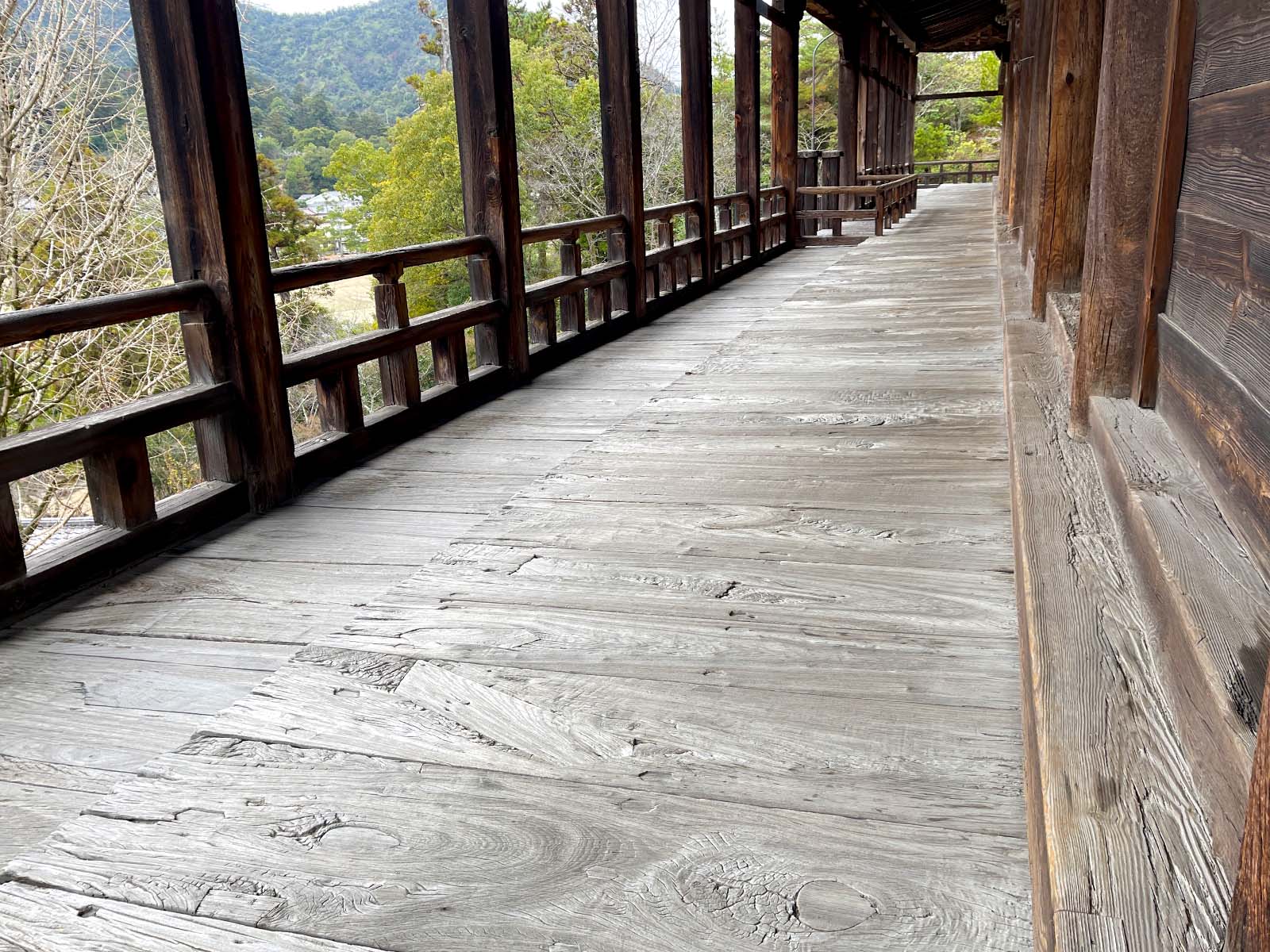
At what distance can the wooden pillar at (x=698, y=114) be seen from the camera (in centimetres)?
704

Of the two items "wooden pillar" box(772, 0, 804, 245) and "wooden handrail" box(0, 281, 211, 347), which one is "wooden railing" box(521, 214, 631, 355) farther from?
"wooden pillar" box(772, 0, 804, 245)

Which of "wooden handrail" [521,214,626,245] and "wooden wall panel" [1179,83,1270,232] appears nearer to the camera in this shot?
"wooden wall panel" [1179,83,1270,232]

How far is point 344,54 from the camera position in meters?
14.9

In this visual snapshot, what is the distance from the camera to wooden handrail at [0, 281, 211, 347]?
2262 millimetres

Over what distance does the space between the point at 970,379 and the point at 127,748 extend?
315 cm

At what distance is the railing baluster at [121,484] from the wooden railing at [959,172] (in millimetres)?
27617

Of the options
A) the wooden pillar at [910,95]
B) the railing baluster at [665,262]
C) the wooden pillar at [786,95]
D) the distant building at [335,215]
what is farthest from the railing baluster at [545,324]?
the wooden pillar at [910,95]

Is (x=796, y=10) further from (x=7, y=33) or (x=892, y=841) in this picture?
(x=892, y=841)

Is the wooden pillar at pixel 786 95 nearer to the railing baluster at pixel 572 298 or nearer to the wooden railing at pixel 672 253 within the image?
the wooden railing at pixel 672 253

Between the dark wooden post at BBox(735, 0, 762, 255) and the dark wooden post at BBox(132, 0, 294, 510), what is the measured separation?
6460 mm

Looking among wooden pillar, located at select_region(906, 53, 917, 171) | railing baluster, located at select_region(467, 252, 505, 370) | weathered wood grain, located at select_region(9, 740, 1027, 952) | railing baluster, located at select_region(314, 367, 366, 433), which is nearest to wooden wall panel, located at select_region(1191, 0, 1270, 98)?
weathered wood grain, located at select_region(9, 740, 1027, 952)

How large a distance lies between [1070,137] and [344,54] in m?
13.7

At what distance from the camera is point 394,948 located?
116 centimetres

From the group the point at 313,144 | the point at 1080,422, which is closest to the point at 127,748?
the point at 1080,422
